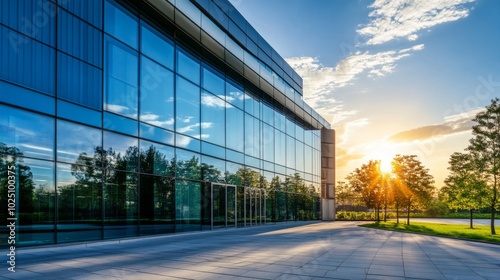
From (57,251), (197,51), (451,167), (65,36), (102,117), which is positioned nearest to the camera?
(57,251)

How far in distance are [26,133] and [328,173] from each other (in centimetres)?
4311

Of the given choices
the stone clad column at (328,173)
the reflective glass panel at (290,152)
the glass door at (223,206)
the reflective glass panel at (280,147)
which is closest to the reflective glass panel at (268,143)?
the reflective glass panel at (280,147)

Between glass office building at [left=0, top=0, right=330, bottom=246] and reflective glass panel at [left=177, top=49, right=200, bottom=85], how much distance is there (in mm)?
98

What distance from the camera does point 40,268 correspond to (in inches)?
390

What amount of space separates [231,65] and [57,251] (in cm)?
1772

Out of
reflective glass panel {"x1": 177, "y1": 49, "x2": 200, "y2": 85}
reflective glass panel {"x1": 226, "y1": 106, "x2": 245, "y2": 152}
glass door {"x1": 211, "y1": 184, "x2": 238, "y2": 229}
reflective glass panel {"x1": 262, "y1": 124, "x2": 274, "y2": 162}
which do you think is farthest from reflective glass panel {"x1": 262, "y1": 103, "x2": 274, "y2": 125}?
reflective glass panel {"x1": 177, "y1": 49, "x2": 200, "y2": 85}

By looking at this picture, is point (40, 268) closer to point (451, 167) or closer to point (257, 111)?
point (257, 111)

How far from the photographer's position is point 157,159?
20125 millimetres

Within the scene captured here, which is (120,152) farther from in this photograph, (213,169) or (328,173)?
(328,173)

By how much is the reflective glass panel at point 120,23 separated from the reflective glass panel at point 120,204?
20.5 ft

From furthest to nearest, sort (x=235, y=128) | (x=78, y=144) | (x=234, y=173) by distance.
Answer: (x=235, y=128)
(x=234, y=173)
(x=78, y=144)

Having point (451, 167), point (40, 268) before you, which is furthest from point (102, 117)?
point (451, 167)

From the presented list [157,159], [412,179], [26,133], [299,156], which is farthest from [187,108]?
[412,179]

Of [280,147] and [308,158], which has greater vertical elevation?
[280,147]
